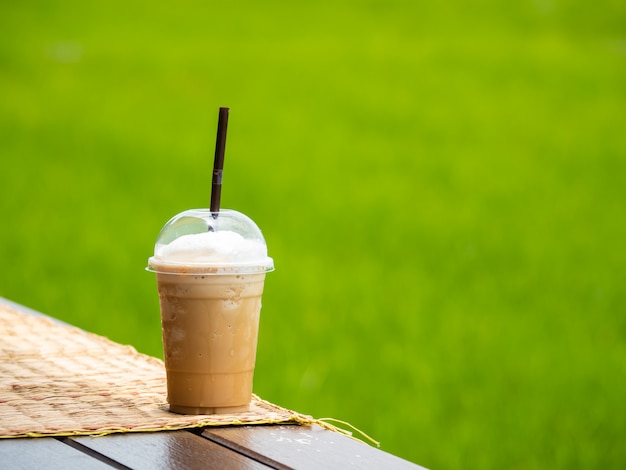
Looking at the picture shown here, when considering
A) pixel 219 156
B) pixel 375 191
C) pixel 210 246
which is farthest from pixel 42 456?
pixel 375 191

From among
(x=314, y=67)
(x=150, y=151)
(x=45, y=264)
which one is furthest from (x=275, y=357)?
(x=314, y=67)

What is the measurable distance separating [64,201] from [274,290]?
6.98 ft

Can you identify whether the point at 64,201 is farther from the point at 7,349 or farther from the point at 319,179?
the point at 7,349

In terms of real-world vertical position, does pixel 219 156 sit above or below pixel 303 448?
above

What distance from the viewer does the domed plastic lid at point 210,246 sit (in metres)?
1.50

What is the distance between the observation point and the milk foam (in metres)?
1.50

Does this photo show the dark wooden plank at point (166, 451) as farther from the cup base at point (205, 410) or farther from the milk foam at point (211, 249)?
the milk foam at point (211, 249)

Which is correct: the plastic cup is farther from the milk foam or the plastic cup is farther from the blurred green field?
the blurred green field

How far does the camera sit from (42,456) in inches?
48.0

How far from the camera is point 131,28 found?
12344 millimetres

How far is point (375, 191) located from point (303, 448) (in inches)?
227

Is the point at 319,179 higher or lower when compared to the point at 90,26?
lower

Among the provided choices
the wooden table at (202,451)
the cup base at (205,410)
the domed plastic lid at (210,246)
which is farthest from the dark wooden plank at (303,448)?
the domed plastic lid at (210,246)

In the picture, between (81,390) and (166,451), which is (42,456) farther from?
(81,390)
